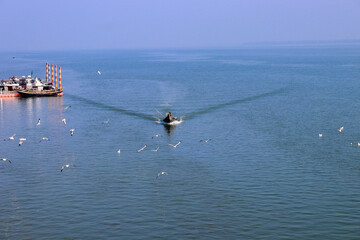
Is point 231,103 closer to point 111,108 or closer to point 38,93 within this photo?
point 111,108

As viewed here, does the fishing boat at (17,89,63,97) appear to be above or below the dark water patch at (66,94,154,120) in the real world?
above

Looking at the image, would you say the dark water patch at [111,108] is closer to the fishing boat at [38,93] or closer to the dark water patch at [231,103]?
the fishing boat at [38,93]

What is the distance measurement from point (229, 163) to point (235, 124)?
31.0 m

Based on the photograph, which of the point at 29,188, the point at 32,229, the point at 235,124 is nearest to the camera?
the point at 32,229

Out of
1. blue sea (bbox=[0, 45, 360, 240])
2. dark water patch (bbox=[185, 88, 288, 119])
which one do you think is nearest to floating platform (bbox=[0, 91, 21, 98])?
blue sea (bbox=[0, 45, 360, 240])

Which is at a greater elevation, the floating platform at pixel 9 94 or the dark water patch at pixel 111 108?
the floating platform at pixel 9 94

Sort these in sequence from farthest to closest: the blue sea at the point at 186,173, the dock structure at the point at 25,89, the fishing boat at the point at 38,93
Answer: the dock structure at the point at 25,89 → the fishing boat at the point at 38,93 → the blue sea at the point at 186,173

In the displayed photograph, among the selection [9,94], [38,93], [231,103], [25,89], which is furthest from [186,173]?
[9,94]

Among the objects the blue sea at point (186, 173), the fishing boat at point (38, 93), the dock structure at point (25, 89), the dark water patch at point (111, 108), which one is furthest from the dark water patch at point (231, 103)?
the dock structure at point (25, 89)

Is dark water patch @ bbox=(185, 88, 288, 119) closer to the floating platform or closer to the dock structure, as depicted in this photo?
the dock structure

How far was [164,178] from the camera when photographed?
2891 inches

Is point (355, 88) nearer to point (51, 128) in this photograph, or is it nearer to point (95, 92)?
point (95, 92)

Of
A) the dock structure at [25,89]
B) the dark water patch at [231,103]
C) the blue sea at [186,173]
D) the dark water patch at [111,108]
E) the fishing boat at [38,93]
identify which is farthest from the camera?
the dock structure at [25,89]

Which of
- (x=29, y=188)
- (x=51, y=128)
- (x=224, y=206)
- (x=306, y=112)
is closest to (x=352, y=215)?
(x=224, y=206)
